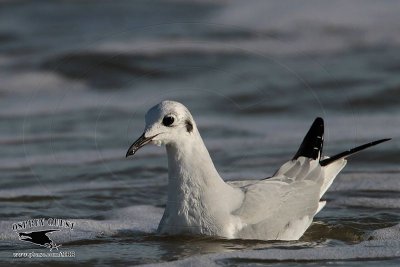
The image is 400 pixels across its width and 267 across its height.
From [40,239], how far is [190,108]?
4.77 metres

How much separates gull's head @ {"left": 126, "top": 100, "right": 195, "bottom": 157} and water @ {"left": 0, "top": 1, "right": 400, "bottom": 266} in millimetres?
643

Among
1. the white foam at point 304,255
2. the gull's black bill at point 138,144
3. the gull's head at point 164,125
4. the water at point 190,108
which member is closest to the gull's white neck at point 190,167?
Result: the gull's head at point 164,125

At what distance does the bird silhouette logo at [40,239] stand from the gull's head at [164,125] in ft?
2.59

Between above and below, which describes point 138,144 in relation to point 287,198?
above

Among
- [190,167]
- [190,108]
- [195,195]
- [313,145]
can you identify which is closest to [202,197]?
[195,195]

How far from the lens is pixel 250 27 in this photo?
14.1 metres

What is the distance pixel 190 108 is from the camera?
1107cm

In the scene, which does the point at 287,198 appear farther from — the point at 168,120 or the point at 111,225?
the point at 111,225

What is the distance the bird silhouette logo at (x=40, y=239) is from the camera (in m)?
6.36

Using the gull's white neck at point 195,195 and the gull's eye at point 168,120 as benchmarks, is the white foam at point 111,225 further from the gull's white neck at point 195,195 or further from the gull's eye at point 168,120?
the gull's eye at point 168,120

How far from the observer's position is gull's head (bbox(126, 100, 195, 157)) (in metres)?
6.09

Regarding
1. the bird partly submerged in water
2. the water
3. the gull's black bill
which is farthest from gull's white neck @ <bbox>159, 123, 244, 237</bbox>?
the gull's black bill

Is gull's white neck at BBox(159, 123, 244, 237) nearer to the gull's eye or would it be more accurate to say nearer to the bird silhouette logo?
the gull's eye

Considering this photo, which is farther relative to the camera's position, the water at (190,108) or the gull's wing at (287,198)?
the water at (190,108)
